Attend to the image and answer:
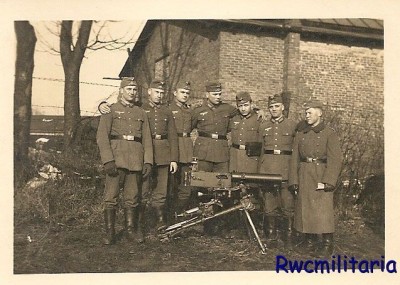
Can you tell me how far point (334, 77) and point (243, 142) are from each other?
2391 millimetres

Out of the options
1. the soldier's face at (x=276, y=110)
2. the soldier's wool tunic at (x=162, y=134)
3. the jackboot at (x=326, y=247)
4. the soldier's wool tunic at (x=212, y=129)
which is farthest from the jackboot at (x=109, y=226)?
the jackboot at (x=326, y=247)

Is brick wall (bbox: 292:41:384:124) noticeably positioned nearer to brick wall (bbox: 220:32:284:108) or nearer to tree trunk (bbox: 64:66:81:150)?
brick wall (bbox: 220:32:284:108)

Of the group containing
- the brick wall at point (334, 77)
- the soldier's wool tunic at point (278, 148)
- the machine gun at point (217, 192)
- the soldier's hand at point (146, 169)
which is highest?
the brick wall at point (334, 77)

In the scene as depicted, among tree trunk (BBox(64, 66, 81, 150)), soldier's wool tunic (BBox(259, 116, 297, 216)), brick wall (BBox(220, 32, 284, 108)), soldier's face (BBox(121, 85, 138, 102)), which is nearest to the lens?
soldier's face (BBox(121, 85, 138, 102))

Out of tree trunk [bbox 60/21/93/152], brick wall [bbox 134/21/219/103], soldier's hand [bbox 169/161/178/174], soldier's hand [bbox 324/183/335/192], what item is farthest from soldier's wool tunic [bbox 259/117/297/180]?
tree trunk [bbox 60/21/93/152]

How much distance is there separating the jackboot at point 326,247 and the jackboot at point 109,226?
7.32 ft

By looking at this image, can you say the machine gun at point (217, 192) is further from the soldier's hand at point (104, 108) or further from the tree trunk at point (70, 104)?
the tree trunk at point (70, 104)

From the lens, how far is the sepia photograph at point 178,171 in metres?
4.46

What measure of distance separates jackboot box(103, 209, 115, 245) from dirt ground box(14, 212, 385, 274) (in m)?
0.07

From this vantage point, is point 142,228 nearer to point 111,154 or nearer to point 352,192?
point 111,154

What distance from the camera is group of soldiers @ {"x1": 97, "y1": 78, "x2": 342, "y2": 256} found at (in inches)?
178

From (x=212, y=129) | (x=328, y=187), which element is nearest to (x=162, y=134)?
(x=212, y=129)

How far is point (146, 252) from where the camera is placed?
4484mm
